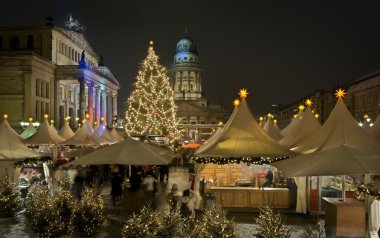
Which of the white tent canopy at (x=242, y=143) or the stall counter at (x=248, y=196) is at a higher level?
the white tent canopy at (x=242, y=143)

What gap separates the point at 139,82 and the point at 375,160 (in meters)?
30.3

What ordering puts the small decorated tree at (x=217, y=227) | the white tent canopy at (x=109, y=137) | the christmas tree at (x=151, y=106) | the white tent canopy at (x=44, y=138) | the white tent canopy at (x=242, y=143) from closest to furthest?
1. the small decorated tree at (x=217, y=227)
2. the white tent canopy at (x=242, y=143)
3. the white tent canopy at (x=44, y=138)
4. the white tent canopy at (x=109, y=137)
5. the christmas tree at (x=151, y=106)

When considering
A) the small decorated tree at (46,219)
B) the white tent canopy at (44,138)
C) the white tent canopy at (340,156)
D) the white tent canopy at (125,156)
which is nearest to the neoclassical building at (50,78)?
the white tent canopy at (44,138)

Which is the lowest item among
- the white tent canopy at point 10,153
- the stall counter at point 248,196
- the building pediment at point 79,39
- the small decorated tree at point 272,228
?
the stall counter at point 248,196

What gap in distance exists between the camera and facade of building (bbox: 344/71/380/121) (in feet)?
219

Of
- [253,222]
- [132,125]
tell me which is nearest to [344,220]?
[253,222]

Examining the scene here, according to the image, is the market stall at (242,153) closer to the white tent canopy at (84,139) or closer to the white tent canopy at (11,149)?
the white tent canopy at (11,149)

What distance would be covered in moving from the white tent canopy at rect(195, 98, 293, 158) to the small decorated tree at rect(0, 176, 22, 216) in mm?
6322

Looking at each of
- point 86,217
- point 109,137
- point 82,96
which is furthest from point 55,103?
point 86,217

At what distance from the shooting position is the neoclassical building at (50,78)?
190 feet

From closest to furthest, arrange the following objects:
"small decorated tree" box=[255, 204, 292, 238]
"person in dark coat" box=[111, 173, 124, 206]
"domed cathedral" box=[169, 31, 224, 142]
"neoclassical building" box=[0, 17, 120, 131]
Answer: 1. "small decorated tree" box=[255, 204, 292, 238]
2. "person in dark coat" box=[111, 173, 124, 206]
3. "neoclassical building" box=[0, 17, 120, 131]
4. "domed cathedral" box=[169, 31, 224, 142]

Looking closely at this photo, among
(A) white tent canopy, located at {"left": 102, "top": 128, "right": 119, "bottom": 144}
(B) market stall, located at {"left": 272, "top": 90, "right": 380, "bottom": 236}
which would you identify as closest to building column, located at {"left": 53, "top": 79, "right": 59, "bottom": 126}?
(A) white tent canopy, located at {"left": 102, "top": 128, "right": 119, "bottom": 144}

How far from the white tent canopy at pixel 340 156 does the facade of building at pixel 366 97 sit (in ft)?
170

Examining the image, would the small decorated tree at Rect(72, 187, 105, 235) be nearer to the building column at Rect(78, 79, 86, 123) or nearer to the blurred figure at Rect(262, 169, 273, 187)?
the blurred figure at Rect(262, 169, 273, 187)
